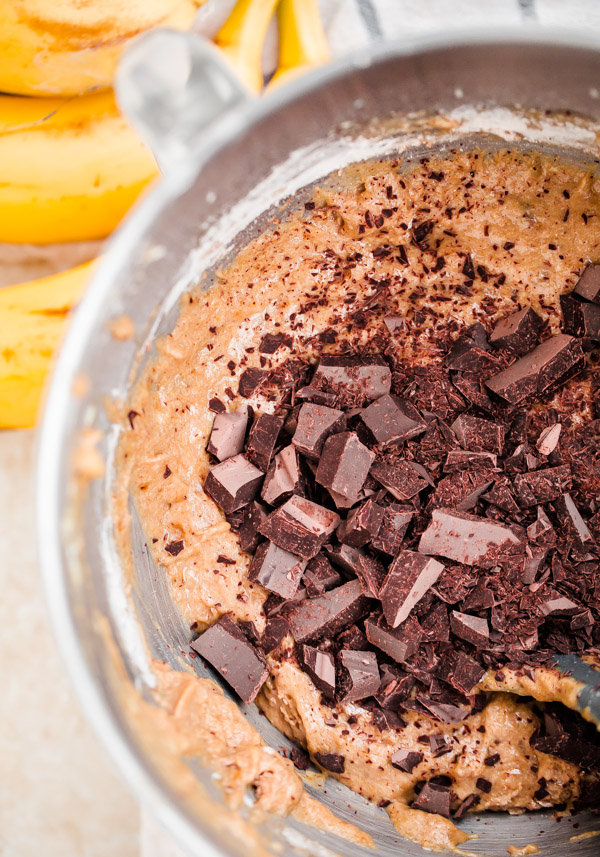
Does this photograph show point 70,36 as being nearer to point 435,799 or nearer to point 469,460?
point 469,460

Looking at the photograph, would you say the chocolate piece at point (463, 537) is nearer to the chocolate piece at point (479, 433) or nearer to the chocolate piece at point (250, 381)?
the chocolate piece at point (479, 433)

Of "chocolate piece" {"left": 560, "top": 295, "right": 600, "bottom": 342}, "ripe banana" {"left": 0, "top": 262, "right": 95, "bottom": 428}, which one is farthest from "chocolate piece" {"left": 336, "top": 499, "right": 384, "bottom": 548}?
"ripe banana" {"left": 0, "top": 262, "right": 95, "bottom": 428}

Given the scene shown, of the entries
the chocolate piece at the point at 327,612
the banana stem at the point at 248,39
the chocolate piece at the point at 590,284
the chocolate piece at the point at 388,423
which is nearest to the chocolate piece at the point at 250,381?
the chocolate piece at the point at 388,423

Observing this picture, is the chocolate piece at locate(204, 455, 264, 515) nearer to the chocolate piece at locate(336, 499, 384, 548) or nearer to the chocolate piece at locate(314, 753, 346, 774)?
the chocolate piece at locate(336, 499, 384, 548)

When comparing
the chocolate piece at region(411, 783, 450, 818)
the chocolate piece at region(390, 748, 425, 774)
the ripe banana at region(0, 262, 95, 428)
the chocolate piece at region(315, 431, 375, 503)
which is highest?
the ripe banana at region(0, 262, 95, 428)

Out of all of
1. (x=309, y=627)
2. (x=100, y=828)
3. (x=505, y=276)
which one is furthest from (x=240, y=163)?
(x=100, y=828)

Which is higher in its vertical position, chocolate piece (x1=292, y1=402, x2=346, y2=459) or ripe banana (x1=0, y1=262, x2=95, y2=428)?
ripe banana (x1=0, y1=262, x2=95, y2=428)
